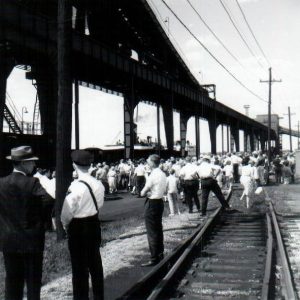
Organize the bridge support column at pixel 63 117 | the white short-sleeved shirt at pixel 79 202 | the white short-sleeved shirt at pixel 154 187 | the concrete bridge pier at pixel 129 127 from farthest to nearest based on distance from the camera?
the concrete bridge pier at pixel 129 127, the bridge support column at pixel 63 117, the white short-sleeved shirt at pixel 154 187, the white short-sleeved shirt at pixel 79 202

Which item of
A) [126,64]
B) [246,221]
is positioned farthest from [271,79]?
[246,221]

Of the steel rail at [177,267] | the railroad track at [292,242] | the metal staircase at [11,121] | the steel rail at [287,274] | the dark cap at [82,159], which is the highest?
the metal staircase at [11,121]

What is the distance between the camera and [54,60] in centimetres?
2622

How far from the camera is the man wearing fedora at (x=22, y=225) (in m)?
4.81

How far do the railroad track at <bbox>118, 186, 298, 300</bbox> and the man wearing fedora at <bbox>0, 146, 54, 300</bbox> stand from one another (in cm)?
176

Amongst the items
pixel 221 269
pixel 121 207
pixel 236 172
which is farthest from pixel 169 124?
pixel 221 269

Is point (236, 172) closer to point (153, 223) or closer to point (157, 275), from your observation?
point (153, 223)

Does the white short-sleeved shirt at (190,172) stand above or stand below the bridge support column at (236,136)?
below

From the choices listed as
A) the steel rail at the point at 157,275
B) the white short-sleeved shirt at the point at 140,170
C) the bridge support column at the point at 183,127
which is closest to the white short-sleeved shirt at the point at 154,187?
the steel rail at the point at 157,275

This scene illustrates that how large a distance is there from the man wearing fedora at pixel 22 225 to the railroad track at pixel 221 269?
5.77 feet

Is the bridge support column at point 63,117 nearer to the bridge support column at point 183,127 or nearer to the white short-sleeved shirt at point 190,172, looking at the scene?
the white short-sleeved shirt at point 190,172

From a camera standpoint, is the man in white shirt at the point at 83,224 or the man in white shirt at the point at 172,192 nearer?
the man in white shirt at the point at 83,224

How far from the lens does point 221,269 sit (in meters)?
8.41

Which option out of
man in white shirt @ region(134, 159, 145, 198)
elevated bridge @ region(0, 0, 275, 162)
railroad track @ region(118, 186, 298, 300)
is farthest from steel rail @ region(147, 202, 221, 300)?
man in white shirt @ region(134, 159, 145, 198)
